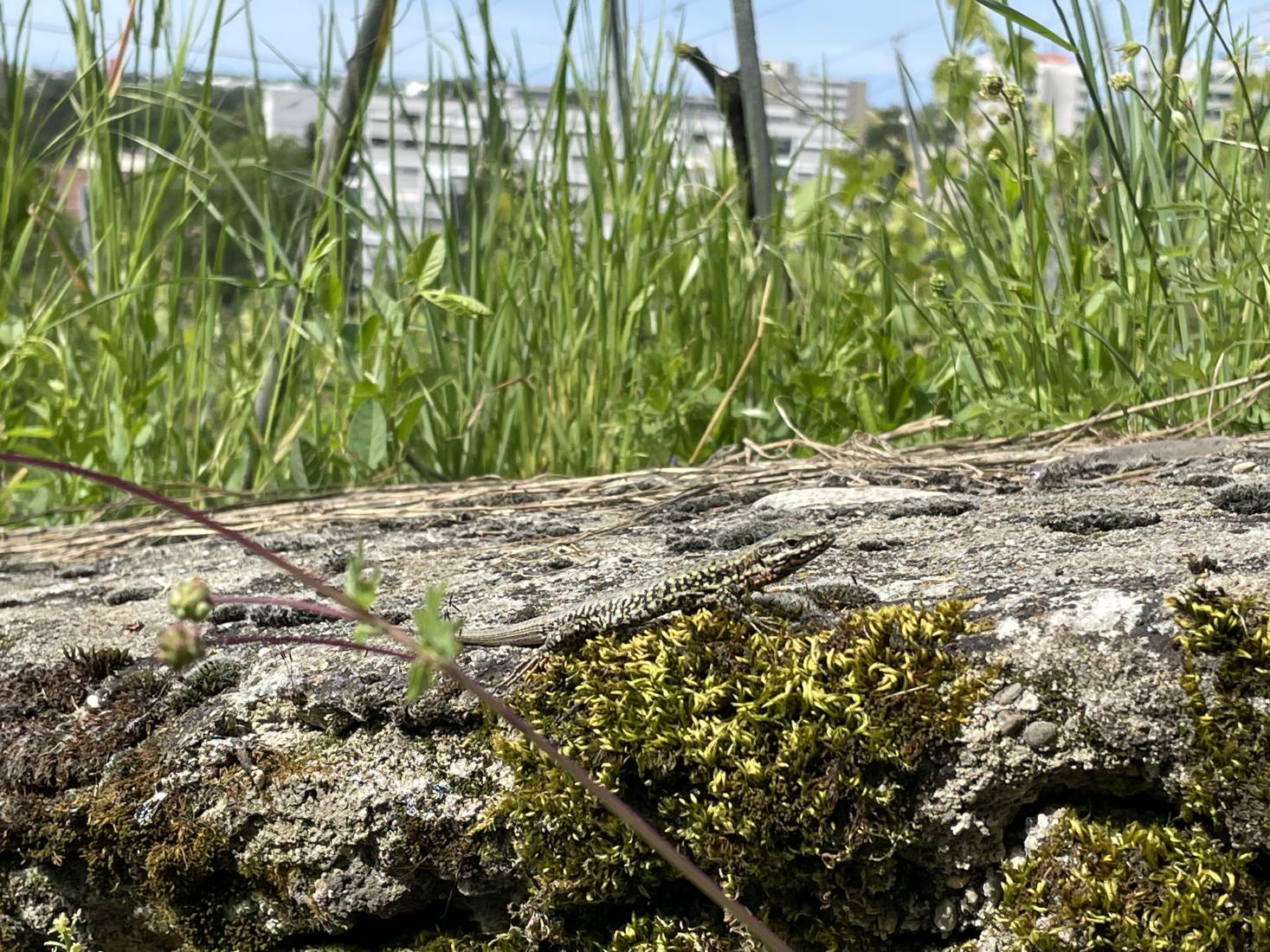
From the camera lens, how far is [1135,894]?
121 centimetres

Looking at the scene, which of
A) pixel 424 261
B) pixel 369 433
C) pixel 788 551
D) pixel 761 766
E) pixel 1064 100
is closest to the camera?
pixel 761 766

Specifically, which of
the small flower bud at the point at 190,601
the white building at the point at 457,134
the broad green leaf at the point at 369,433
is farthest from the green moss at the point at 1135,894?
the white building at the point at 457,134

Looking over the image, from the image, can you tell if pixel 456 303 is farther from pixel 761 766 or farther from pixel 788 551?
pixel 761 766

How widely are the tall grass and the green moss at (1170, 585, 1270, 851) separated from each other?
6.14 feet

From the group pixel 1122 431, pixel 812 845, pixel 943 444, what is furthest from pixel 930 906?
pixel 1122 431

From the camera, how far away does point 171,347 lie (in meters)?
3.73

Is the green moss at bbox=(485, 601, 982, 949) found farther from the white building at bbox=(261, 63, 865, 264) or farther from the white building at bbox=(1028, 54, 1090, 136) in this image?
the white building at bbox=(261, 63, 865, 264)

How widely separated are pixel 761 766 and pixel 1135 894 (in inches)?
16.6

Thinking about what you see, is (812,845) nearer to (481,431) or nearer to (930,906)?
(930,906)

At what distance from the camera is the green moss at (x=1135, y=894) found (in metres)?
1.18

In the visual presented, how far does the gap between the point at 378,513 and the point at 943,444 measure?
1.56 metres

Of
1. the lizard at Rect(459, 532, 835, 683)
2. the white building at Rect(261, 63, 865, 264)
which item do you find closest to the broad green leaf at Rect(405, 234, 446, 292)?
the white building at Rect(261, 63, 865, 264)

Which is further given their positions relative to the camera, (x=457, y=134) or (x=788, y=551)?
(x=457, y=134)

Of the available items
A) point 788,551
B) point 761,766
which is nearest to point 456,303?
point 788,551
